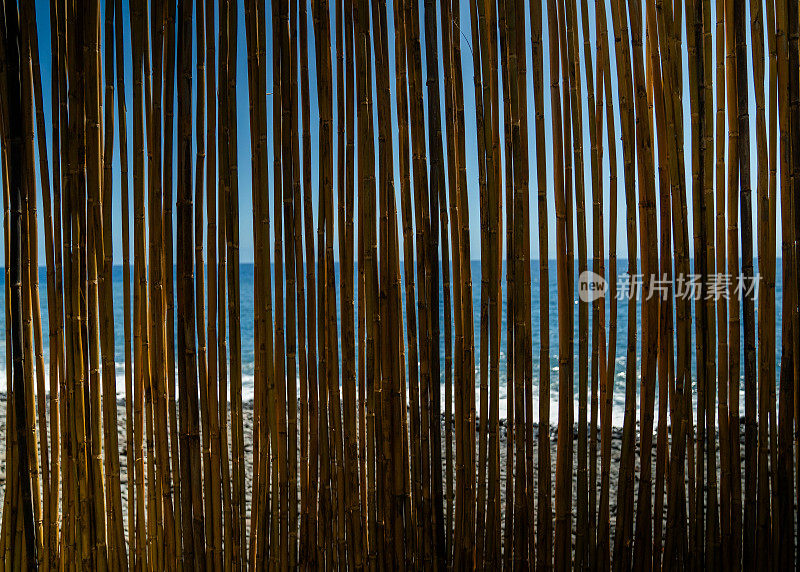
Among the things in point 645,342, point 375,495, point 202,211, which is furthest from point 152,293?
point 645,342

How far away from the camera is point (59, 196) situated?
0.99 m

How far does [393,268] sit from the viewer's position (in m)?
0.95

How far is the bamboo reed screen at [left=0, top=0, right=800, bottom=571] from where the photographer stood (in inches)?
36.5

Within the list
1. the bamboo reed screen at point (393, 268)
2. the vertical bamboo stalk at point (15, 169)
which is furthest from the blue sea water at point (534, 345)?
the vertical bamboo stalk at point (15, 169)

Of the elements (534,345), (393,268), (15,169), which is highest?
(15,169)

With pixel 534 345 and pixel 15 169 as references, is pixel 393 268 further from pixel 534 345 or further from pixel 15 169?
pixel 534 345

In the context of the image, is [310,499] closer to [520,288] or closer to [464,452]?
[464,452]

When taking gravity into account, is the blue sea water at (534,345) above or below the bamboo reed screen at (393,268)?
below

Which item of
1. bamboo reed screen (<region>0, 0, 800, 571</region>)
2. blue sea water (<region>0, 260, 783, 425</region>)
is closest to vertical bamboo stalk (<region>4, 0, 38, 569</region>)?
bamboo reed screen (<region>0, 0, 800, 571</region>)

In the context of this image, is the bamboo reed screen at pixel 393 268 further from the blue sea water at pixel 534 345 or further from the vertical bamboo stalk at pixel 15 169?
the blue sea water at pixel 534 345

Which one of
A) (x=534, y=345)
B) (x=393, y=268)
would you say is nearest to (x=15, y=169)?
(x=393, y=268)

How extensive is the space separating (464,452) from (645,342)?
0.34 meters

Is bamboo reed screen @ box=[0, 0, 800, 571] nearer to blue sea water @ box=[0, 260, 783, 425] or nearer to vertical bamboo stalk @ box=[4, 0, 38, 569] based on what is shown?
vertical bamboo stalk @ box=[4, 0, 38, 569]

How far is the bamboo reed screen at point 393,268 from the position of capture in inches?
36.5
